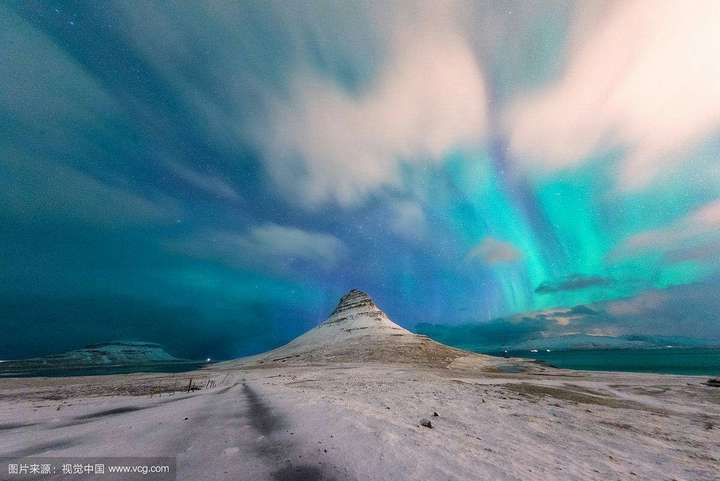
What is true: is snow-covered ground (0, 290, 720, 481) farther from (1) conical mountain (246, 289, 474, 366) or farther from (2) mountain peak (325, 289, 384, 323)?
(2) mountain peak (325, 289, 384, 323)

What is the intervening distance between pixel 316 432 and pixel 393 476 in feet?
9.69

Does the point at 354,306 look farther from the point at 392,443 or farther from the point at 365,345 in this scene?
the point at 392,443

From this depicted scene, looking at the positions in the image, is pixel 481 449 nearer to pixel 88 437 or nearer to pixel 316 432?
pixel 316 432

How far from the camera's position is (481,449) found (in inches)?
285

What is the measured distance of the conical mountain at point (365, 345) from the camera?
69500 mm

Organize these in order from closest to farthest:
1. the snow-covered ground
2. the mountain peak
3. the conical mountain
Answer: the snow-covered ground → the conical mountain → the mountain peak

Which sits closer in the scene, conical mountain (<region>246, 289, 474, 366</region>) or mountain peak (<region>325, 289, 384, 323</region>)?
conical mountain (<region>246, 289, 474, 366</region>)

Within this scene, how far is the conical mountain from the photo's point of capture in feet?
228

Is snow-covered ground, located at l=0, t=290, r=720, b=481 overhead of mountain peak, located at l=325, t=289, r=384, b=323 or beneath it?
beneath

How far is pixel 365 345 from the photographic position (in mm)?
83000

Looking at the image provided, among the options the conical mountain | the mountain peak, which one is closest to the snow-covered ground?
the conical mountain

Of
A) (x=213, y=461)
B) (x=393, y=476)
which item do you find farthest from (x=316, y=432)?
(x=393, y=476)

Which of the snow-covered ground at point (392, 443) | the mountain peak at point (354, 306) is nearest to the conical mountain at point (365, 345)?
the mountain peak at point (354, 306)

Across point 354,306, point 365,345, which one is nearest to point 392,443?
point 365,345
